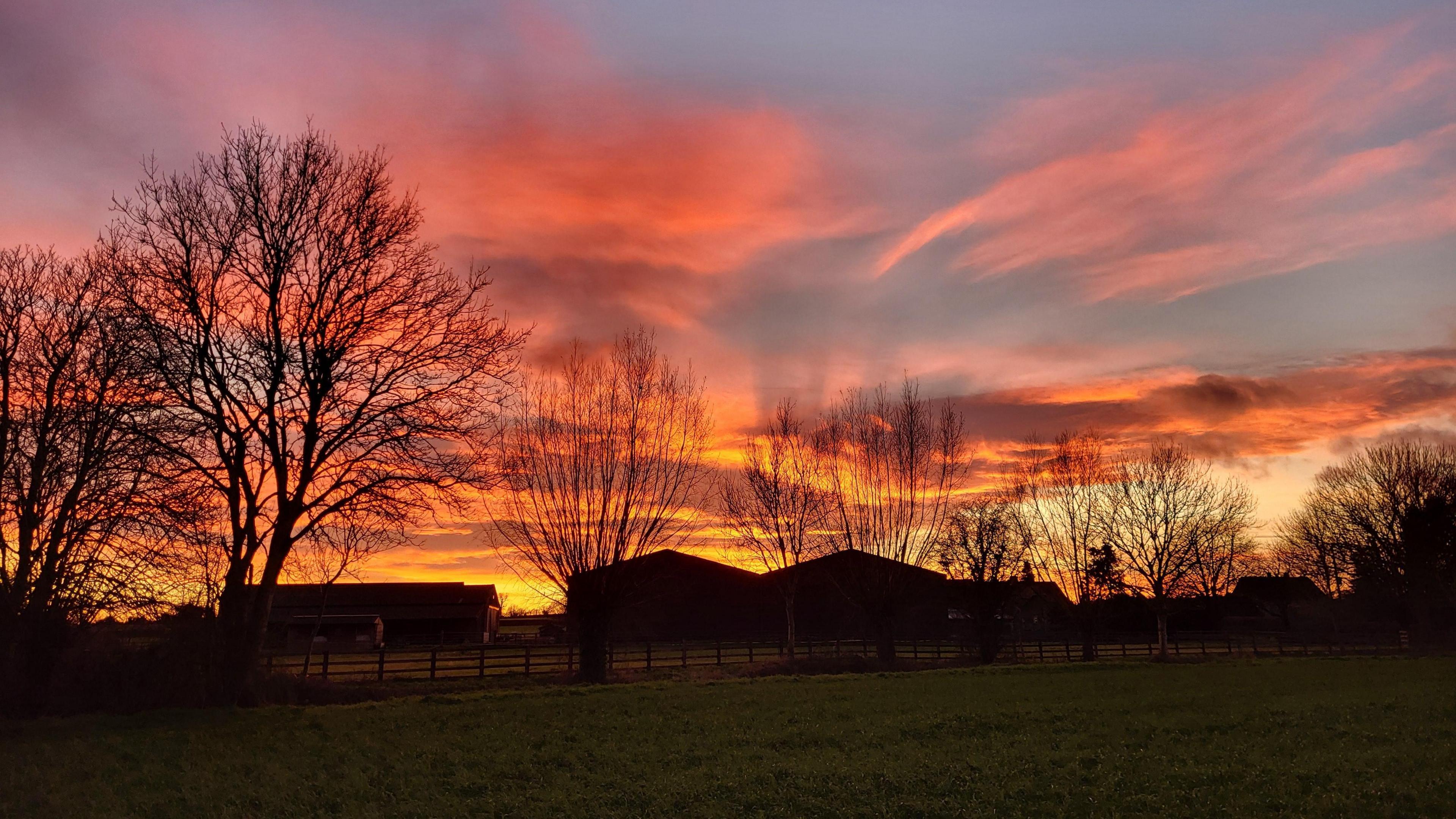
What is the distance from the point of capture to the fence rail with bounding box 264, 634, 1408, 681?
32.5 m

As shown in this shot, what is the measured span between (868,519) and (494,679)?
17327mm

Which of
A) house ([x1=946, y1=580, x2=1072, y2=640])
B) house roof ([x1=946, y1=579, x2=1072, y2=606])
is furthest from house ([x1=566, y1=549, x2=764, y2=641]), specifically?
house roof ([x1=946, y1=579, x2=1072, y2=606])

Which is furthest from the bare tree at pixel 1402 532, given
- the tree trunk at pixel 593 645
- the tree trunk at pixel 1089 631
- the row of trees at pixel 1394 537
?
the tree trunk at pixel 593 645

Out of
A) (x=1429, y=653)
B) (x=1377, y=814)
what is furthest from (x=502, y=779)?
(x=1429, y=653)

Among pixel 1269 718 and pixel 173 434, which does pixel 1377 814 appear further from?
pixel 173 434

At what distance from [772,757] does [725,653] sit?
33.8m

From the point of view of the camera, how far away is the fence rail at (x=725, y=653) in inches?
1281

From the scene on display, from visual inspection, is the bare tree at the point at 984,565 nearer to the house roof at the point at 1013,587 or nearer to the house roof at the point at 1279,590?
the house roof at the point at 1013,587

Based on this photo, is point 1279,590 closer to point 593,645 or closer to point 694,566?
point 694,566

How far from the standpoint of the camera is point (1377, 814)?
1064 centimetres

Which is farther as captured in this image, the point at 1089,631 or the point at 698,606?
the point at 698,606

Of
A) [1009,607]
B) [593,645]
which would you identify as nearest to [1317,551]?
[1009,607]

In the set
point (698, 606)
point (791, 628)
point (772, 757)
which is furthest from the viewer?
point (698, 606)

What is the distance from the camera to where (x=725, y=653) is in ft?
157
